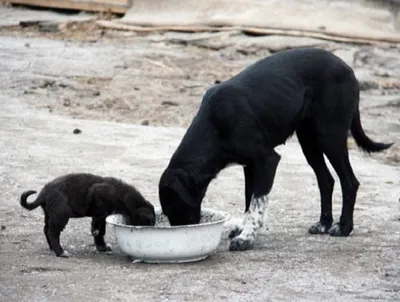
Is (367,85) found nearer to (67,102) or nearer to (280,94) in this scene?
(67,102)

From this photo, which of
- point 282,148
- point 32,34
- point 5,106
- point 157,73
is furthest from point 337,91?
point 32,34

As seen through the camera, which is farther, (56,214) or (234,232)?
(234,232)

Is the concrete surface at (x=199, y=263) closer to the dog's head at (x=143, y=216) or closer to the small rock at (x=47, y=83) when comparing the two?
the dog's head at (x=143, y=216)

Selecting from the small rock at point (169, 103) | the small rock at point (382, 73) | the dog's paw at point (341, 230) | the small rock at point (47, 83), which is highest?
the small rock at point (382, 73)

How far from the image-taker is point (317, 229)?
26.3ft

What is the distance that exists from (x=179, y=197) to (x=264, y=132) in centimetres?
84

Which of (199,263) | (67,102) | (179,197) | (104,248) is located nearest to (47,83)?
(67,102)

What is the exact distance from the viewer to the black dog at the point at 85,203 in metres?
6.88

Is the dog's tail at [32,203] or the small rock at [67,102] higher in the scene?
the dog's tail at [32,203]

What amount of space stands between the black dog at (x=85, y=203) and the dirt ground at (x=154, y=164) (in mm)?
203

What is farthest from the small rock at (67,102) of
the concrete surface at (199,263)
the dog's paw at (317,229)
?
the dog's paw at (317,229)

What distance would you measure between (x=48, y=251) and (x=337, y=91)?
7.92 ft

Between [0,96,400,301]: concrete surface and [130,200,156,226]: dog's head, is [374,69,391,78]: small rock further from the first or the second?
[130,200,156,226]: dog's head

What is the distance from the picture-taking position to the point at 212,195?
923 centimetres
